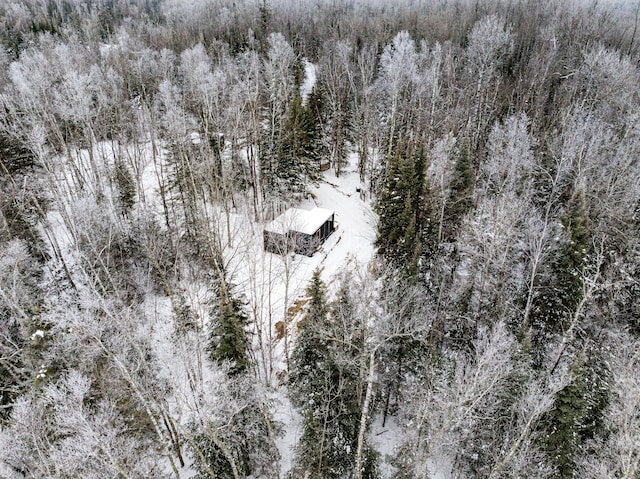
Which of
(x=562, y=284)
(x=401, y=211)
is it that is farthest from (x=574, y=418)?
(x=401, y=211)

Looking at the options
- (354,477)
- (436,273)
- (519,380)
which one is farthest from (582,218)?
(354,477)

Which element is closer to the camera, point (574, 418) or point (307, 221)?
point (574, 418)

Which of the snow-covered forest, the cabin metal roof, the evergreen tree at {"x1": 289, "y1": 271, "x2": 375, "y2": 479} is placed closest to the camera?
the snow-covered forest

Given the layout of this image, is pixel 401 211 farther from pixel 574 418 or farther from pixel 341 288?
pixel 574 418

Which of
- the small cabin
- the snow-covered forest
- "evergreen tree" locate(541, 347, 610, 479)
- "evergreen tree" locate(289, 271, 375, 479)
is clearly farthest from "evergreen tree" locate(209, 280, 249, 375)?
"evergreen tree" locate(541, 347, 610, 479)

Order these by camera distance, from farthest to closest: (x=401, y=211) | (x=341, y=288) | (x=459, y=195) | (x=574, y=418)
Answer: (x=459, y=195) < (x=401, y=211) < (x=341, y=288) < (x=574, y=418)

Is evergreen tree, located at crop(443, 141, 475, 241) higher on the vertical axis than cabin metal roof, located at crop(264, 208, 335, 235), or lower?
higher

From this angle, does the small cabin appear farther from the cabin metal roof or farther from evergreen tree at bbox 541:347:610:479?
evergreen tree at bbox 541:347:610:479

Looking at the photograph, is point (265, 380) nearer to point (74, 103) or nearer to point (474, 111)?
point (74, 103)
